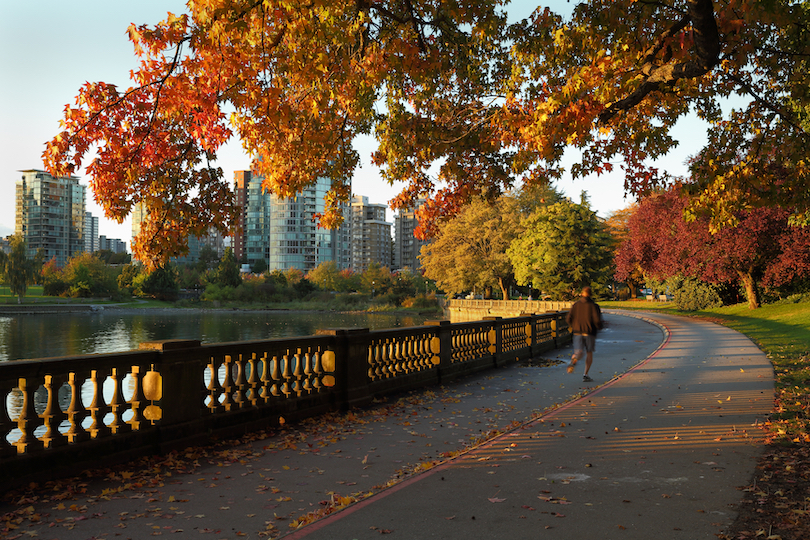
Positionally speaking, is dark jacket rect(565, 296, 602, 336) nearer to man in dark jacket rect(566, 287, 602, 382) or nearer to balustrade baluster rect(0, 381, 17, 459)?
man in dark jacket rect(566, 287, 602, 382)

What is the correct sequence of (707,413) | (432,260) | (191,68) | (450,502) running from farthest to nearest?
(432,260) → (707,413) → (191,68) → (450,502)

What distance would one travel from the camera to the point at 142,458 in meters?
6.79

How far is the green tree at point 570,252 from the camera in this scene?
1887 inches

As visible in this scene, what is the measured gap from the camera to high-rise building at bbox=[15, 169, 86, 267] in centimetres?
15450

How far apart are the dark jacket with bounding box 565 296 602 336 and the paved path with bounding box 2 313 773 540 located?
8.52ft

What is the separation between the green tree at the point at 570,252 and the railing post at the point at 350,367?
39.6 meters

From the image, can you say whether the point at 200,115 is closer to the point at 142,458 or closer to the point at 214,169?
→ the point at 214,169

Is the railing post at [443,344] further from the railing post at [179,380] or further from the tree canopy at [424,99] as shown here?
the railing post at [179,380]

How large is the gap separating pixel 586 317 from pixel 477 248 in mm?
56341

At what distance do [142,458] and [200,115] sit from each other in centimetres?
490

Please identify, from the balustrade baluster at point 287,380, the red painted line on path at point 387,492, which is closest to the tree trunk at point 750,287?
the red painted line on path at point 387,492

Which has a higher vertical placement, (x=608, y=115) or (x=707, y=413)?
(x=608, y=115)

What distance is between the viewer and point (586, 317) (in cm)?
1343

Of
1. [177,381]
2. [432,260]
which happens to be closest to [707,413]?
[177,381]
